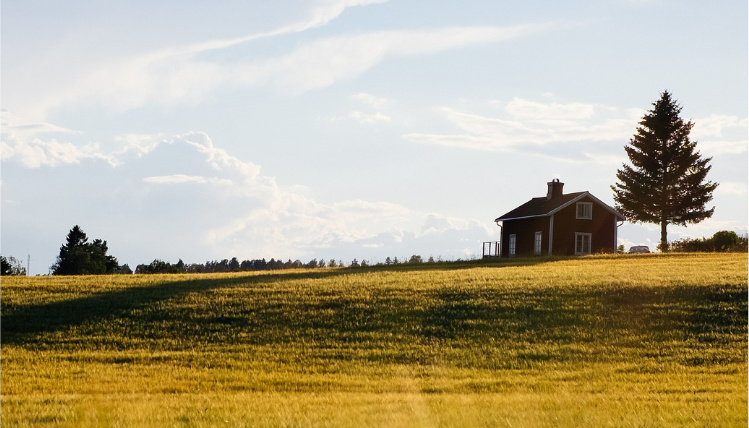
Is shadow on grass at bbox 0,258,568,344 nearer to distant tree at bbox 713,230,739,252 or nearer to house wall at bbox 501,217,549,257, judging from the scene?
house wall at bbox 501,217,549,257

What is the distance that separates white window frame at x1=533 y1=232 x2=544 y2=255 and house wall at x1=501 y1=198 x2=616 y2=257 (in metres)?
0.17

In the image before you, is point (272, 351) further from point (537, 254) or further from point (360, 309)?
point (537, 254)

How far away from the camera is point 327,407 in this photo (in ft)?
41.0

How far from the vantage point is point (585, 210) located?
178 ft

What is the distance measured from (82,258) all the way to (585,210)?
40272mm

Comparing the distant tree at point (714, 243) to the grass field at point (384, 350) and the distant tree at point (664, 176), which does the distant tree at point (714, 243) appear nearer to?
the distant tree at point (664, 176)

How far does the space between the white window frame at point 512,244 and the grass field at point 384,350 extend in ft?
79.1

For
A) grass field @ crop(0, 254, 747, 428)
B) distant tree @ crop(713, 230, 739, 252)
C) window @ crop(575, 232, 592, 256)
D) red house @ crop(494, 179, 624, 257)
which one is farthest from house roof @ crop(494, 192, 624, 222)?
grass field @ crop(0, 254, 747, 428)

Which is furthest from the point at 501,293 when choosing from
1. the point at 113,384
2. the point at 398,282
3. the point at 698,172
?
the point at 698,172

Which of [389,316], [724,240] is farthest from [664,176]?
[389,316]

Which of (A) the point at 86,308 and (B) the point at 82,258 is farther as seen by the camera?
(B) the point at 82,258

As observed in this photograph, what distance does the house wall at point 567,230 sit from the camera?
2101 inches

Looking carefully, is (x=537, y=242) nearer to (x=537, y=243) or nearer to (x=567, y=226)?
(x=537, y=243)

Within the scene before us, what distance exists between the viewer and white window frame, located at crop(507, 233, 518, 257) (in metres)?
57.9
